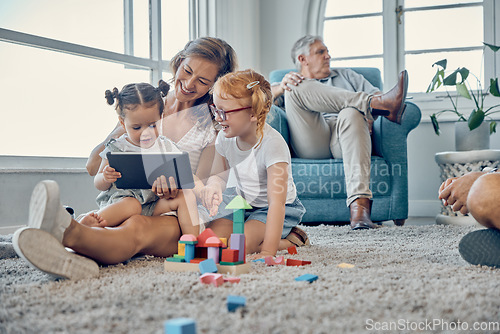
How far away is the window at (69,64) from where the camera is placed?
234cm

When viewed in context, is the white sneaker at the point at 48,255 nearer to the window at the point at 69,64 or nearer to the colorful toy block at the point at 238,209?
the colorful toy block at the point at 238,209

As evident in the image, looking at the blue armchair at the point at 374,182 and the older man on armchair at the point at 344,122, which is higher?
the older man on armchair at the point at 344,122

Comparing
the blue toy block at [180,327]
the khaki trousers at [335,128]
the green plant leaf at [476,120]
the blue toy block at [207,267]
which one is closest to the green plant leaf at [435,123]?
the green plant leaf at [476,120]

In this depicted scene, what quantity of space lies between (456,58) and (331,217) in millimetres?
1833

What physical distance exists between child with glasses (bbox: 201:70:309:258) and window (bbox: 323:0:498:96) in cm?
247

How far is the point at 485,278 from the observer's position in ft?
3.46

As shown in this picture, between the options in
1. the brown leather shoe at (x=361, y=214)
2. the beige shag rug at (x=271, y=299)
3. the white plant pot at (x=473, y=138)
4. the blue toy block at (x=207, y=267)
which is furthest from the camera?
the white plant pot at (x=473, y=138)

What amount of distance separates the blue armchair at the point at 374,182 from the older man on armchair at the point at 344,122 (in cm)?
10

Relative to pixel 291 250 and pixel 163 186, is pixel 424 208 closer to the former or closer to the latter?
pixel 291 250

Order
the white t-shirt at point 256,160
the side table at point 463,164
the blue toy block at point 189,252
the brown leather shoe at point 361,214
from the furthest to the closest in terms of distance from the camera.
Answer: the side table at point 463,164, the brown leather shoe at point 361,214, the white t-shirt at point 256,160, the blue toy block at point 189,252

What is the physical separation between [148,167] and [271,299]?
612 mm

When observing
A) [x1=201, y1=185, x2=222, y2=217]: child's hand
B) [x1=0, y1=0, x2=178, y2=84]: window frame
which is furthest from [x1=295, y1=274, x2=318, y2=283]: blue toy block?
[x1=0, y1=0, x2=178, y2=84]: window frame

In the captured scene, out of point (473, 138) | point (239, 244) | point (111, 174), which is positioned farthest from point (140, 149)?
point (473, 138)

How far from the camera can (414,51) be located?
3.75 meters
